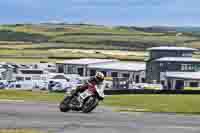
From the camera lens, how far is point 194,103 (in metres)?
28.9

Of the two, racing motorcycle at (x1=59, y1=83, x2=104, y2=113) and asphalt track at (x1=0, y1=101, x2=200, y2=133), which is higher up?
racing motorcycle at (x1=59, y1=83, x2=104, y2=113)

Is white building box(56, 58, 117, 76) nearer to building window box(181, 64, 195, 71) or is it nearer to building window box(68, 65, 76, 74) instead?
building window box(68, 65, 76, 74)

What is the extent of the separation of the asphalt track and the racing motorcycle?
0.53 metres

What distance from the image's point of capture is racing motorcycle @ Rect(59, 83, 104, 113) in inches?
876

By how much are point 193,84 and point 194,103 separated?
61.0m

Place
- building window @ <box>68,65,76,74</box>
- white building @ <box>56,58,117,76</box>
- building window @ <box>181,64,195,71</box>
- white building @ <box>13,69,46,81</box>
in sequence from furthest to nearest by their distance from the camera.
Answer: building window @ <box>68,65,76,74</box>, white building @ <box>56,58,117,76</box>, building window @ <box>181,64,195,71</box>, white building @ <box>13,69,46,81</box>

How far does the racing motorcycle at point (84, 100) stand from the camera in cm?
2225

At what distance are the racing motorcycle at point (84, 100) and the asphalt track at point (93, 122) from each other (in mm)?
529

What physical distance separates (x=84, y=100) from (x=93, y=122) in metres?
3.48

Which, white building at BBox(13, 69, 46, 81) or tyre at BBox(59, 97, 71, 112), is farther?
white building at BBox(13, 69, 46, 81)

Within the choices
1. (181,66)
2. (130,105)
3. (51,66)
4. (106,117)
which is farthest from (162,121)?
(51,66)

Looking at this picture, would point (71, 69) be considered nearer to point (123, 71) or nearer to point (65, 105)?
point (123, 71)

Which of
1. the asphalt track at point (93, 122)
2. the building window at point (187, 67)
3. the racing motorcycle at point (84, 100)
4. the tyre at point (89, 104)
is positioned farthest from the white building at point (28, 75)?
the asphalt track at point (93, 122)

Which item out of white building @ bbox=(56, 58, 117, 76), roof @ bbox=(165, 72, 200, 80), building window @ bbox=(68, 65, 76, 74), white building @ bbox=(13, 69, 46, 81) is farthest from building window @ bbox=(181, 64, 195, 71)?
building window @ bbox=(68, 65, 76, 74)
